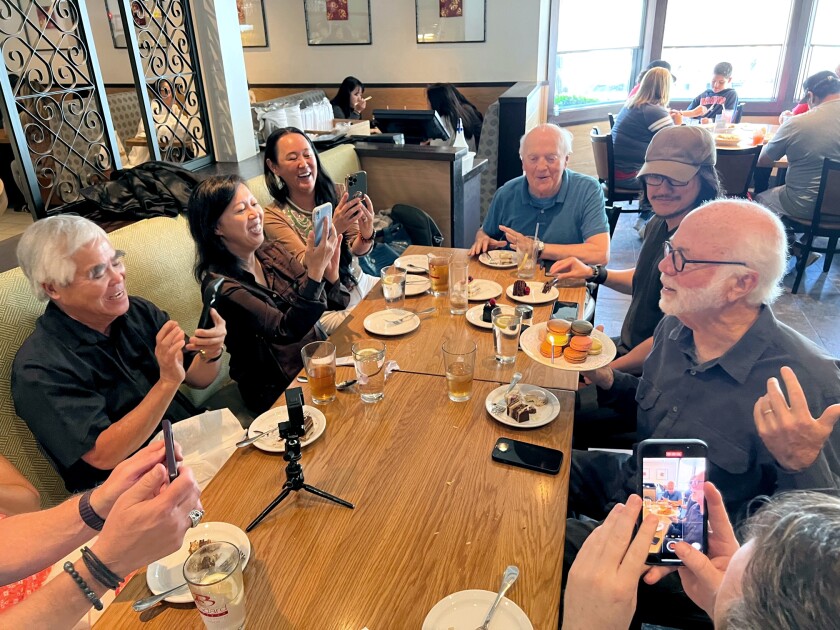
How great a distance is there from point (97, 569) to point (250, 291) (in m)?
1.24

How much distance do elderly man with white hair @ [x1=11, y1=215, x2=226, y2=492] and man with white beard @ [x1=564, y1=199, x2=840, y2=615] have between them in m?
1.18

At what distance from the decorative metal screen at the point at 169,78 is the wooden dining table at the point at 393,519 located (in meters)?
2.45

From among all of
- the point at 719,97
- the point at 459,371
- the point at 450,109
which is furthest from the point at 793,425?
the point at 719,97

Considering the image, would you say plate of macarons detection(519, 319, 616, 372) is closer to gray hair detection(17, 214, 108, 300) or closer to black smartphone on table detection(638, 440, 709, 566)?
black smartphone on table detection(638, 440, 709, 566)

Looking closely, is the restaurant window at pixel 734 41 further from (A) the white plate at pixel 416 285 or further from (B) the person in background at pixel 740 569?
(B) the person in background at pixel 740 569

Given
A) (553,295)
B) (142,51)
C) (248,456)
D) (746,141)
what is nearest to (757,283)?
(553,295)

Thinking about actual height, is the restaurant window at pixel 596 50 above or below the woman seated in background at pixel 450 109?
above

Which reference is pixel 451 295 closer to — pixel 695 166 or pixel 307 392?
pixel 307 392

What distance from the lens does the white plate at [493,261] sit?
2414mm

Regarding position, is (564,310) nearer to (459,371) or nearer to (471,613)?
(459,371)

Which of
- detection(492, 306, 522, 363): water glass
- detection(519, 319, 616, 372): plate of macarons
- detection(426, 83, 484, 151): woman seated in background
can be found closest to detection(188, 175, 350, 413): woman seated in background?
detection(492, 306, 522, 363): water glass

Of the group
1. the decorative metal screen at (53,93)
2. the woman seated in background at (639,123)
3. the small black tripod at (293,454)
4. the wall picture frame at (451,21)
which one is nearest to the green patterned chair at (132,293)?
the decorative metal screen at (53,93)

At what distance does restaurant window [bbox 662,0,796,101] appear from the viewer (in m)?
6.71

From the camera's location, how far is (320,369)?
4.89 feet
